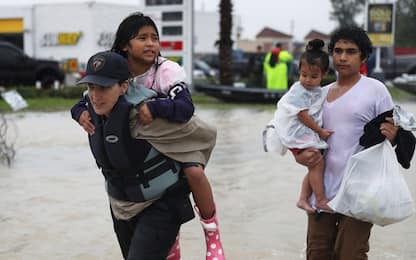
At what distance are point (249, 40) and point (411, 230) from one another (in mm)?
67604

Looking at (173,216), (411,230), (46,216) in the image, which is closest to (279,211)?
(411,230)

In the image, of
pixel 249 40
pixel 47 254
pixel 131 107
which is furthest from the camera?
pixel 249 40

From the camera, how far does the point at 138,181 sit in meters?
3.26

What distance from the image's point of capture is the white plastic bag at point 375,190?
11.5 feet

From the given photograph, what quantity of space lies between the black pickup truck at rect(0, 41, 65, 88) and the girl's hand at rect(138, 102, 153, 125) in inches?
874

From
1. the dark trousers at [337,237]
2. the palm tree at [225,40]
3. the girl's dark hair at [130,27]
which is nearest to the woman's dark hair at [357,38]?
the dark trousers at [337,237]

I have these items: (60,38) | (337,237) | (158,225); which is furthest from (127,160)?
(60,38)

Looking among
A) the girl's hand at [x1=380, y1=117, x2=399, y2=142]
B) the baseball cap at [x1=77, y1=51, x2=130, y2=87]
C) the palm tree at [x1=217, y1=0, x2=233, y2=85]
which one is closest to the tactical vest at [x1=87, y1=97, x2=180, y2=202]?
the baseball cap at [x1=77, y1=51, x2=130, y2=87]

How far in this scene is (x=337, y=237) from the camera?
3.75 m

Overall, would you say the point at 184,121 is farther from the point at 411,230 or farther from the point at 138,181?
the point at 411,230

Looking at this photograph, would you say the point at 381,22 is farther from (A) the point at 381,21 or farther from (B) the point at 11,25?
(B) the point at 11,25

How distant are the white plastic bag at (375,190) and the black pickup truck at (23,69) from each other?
22094 mm

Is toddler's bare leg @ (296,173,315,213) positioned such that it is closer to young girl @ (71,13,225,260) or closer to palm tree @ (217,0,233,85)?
young girl @ (71,13,225,260)

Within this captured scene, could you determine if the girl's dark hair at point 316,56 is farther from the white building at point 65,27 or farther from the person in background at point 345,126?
the white building at point 65,27
